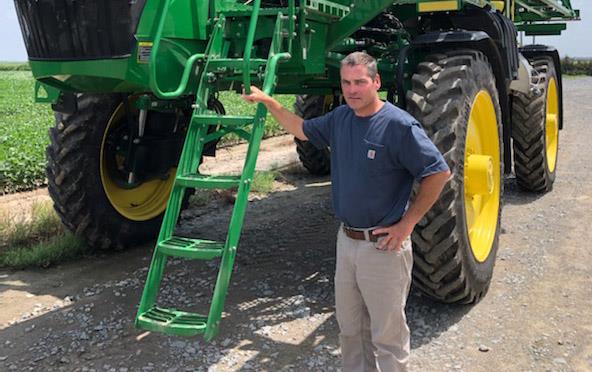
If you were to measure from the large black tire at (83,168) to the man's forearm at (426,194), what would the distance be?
10.6 ft

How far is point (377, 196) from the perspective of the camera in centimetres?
286

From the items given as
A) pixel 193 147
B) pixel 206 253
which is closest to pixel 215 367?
pixel 206 253

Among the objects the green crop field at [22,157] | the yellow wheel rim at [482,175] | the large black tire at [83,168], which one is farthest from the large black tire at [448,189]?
the green crop field at [22,157]

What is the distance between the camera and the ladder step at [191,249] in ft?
10.4

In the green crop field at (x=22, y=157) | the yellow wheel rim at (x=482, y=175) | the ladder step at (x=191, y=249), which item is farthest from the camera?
the green crop field at (x=22, y=157)

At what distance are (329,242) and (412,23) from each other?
6.66 ft

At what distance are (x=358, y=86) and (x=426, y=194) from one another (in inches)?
21.9

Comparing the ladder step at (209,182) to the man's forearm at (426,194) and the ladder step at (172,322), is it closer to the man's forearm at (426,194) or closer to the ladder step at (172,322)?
the ladder step at (172,322)

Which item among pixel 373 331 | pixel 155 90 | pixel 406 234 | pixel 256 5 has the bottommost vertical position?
pixel 373 331

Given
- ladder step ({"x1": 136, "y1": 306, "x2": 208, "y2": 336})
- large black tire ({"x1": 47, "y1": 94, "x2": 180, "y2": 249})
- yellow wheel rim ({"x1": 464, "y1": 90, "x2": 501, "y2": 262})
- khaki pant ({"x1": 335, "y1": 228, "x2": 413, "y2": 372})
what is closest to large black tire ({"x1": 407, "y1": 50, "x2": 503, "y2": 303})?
yellow wheel rim ({"x1": 464, "y1": 90, "x2": 501, "y2": 262})

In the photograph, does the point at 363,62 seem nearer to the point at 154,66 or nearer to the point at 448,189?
the point at 448,189

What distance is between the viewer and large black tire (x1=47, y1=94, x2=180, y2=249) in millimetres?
5176

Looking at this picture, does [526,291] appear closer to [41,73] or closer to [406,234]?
[406,234]

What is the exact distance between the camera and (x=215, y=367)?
352 cm
